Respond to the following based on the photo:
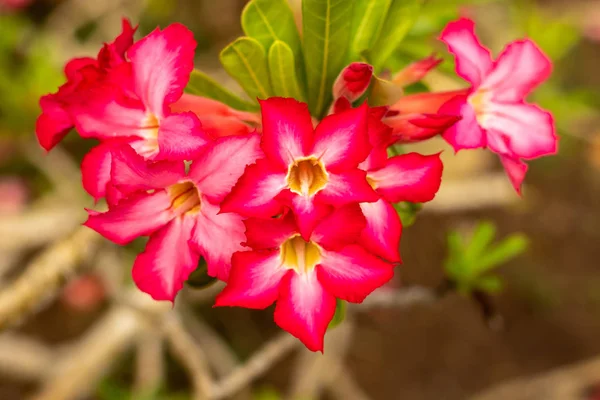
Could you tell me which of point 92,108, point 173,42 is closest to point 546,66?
point 173,42

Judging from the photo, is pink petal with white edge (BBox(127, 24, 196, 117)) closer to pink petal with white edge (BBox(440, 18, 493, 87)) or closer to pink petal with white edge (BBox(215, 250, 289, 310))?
pink petal with white edge (BBox(215, 250, 289, 310))

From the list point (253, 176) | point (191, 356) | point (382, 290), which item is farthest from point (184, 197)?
point (382, 290)

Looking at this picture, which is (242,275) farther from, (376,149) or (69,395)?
(69,395)

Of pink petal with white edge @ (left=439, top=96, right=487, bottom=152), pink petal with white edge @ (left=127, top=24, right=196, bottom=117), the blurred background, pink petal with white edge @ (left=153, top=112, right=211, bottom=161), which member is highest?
pink petal with white edge @ (left=127, top=24, right=196, bottom=117)

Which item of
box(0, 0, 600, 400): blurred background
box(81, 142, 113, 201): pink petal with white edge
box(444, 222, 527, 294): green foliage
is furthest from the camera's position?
box(0, 0, 600, 400): blurred background

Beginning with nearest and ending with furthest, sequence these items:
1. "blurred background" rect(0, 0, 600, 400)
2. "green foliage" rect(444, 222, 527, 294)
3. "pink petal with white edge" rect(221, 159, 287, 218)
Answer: "pink petal with white edge" rect(221, 159, 287, 218) → "green foliage" rect(444, 222, 527, 294) → "blurred background" rect(0, 0, 600, 400)

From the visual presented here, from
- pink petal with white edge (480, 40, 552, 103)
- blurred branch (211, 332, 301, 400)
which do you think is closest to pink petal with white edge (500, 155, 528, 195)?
pink petal with white edge (480, 40, 552, 103)
